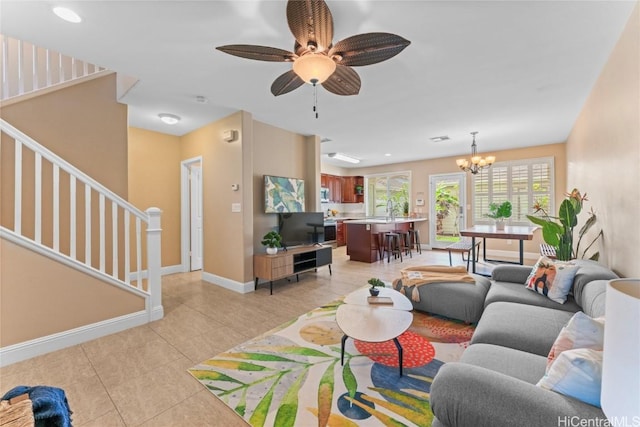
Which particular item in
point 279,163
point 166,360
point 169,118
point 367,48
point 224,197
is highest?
point 169,118

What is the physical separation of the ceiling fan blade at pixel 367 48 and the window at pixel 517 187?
6285 mm

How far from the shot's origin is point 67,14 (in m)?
1.92

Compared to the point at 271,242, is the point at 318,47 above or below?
above

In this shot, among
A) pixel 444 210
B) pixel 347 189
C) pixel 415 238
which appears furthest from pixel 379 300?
pixel 347 189

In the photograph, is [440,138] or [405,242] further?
[405,242]

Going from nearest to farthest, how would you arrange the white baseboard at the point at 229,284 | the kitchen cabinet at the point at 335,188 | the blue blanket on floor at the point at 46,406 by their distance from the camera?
1. the blue blanket on floor at the point at 46,406
2. the white baseboard at the point at 229,284
3. the kitchen cabinet at the point at 335,188

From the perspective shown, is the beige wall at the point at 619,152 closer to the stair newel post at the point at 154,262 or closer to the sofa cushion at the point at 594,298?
the sofa cushion at the point at 594,298

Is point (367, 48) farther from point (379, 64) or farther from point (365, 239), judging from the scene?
point (365, 239)

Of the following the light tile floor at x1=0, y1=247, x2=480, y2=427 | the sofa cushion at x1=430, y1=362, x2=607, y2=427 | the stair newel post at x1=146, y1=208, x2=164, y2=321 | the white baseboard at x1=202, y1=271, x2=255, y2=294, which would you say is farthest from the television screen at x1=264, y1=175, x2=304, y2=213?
the sofa cushion at x1=430, y1=362, x2=607, y2=427

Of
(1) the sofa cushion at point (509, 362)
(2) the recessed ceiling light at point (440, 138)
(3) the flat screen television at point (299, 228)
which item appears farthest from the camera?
(2) the recessed ceiling light at point (440, 138)

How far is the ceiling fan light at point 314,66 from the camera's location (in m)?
1.78

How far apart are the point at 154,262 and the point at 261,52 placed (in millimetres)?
2538

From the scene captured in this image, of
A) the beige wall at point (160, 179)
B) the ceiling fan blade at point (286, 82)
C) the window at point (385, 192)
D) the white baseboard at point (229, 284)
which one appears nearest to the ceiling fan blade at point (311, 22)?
the ceiling fan blade at point (286, 82)

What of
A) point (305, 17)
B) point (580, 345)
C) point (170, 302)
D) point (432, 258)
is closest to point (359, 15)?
point (305, 17)
